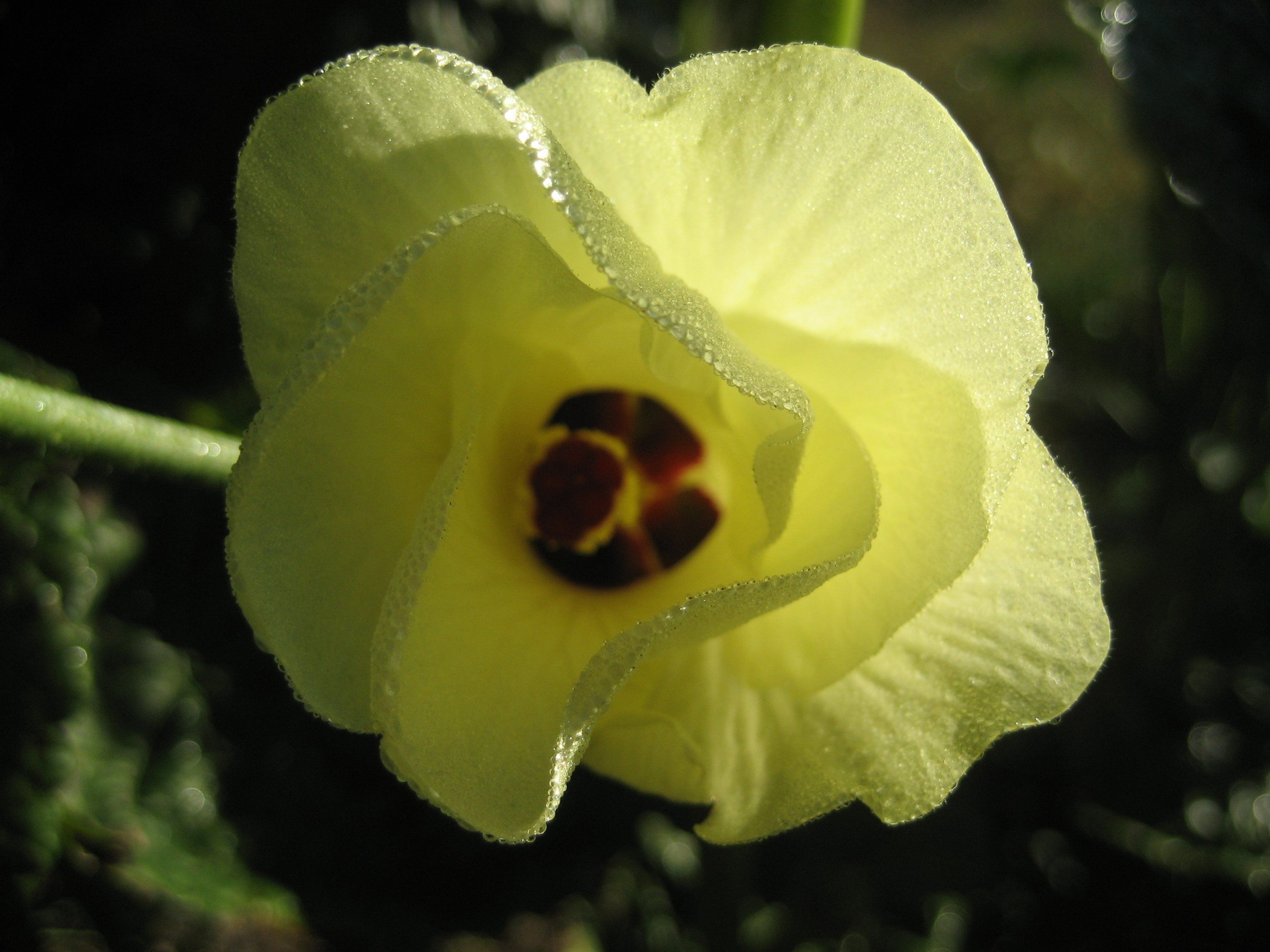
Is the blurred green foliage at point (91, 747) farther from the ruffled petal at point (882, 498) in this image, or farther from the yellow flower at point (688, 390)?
the ruffled petal at point (882, 498)

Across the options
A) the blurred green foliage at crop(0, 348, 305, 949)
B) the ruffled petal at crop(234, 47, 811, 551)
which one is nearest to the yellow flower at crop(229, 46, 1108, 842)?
the ruffled petal at crop(234, 47, 811, 551)

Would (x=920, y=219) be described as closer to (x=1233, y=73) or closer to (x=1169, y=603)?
(x=1233, y=73)

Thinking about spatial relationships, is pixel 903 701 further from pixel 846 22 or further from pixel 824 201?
pixel 846 22

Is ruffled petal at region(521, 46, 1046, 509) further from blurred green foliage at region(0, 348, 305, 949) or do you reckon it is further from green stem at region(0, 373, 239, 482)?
blurred green foliage at region(0, 348, 305, 949)

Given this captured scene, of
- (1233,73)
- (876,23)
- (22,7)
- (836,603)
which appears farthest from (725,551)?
(876,23)

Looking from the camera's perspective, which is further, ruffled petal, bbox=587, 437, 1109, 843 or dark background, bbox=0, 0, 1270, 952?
dark background, bbox=0, 0, 1270, 952

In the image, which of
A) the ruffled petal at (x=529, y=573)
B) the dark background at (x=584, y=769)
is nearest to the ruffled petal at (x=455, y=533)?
the ruffled petal at (x=529, y=573)

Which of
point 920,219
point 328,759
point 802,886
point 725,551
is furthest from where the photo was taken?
point 802,886

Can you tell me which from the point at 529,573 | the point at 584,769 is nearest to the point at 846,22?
the point at 529,573
